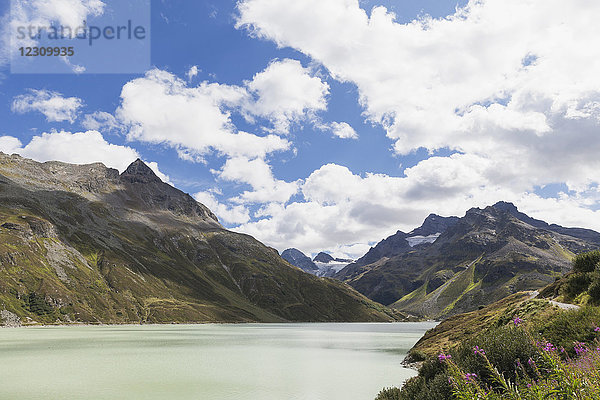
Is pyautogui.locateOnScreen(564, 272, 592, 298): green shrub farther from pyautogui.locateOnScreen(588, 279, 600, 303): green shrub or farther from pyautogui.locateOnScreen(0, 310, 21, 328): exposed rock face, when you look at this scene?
pyautogui.locateOnScreen(0, 310, 21, 328): exposed rock face

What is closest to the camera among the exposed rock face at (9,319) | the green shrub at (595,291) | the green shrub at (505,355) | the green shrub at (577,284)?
the green shrub at (505,355)

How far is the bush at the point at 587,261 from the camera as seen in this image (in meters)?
45.7

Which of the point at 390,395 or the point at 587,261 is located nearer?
the point at 390,395

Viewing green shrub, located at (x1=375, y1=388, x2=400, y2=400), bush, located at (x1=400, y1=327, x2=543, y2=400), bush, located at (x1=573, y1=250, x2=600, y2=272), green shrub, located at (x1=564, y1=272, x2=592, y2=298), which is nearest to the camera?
bush, located at (x1=400, y1=327, x2=543, y2=400)

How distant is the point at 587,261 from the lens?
1837 inches

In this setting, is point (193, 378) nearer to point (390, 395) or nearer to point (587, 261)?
point (390, 395)

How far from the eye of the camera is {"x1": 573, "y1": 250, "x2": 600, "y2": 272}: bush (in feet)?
150

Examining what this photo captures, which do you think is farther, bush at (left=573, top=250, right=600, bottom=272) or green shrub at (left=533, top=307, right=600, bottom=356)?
bush at (left=573, top=250, right=600, bottom=272)

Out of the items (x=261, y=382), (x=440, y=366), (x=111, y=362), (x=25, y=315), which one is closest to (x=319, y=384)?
(x=261, y=382)

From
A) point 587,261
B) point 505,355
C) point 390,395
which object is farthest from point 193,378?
point 587,261

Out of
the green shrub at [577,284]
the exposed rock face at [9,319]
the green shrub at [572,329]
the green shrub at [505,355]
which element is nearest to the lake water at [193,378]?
the green shrub at [505,355]

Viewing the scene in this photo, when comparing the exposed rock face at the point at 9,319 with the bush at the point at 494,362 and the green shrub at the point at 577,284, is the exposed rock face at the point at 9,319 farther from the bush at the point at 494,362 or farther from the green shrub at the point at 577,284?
the green shrub at the point at 577,284

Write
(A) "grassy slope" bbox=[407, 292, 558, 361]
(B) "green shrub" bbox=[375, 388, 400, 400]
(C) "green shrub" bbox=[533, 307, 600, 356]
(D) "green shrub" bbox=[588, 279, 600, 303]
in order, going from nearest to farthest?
A: 1. (B) "green shrub" bbox=[375, 388, 400, 400]
2. (C) "green shrub" bbox=[533, 307, 600, 356]
3. (D) "green shrub" bbox=[588, 279, 600, 303]
4. (A) "grassy slope" bbox=[407, 292, 558, 361]

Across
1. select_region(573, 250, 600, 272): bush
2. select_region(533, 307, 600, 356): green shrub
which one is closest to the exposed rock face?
select_region(573, 250, 600, 272): bush
